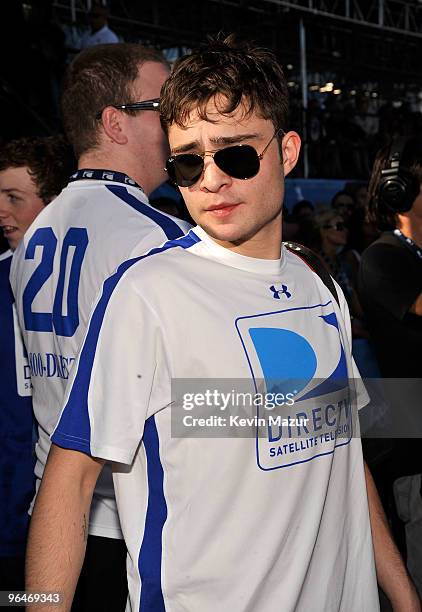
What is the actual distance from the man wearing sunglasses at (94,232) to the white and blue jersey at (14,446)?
43 cm

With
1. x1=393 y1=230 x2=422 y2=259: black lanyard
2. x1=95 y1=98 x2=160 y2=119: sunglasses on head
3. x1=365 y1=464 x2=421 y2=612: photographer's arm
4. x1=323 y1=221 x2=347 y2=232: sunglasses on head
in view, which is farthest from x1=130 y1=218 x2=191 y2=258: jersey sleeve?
x1=323 y1=221 x2=347 y2=232: sunglasses on head

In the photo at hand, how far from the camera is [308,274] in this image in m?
1.91

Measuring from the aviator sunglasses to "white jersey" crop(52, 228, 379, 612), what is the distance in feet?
0.57

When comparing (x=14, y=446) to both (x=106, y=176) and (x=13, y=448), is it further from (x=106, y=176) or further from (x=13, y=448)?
(x=106, y=176)

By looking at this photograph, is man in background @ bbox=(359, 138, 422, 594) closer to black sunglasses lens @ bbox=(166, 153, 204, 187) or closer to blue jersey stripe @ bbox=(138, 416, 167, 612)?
black sunglasses lens @ bbox=(166, 153, 204, 187)

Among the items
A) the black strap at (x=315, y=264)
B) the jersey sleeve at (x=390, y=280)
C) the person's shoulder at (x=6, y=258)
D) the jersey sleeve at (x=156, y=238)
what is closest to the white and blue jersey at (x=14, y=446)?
the person's shoulder at (x=6, y=258)

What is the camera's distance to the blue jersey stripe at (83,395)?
1499mm

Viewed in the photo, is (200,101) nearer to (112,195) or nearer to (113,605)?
(112,195)

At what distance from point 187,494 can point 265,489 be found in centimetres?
16

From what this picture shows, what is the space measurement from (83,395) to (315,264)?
77cm

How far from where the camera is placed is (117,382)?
1.51 metres

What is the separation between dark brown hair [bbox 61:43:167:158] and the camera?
2.54m

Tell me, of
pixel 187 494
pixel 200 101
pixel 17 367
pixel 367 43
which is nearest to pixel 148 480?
pixel 187 494

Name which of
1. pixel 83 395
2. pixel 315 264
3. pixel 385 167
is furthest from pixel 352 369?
pixel 385 167
